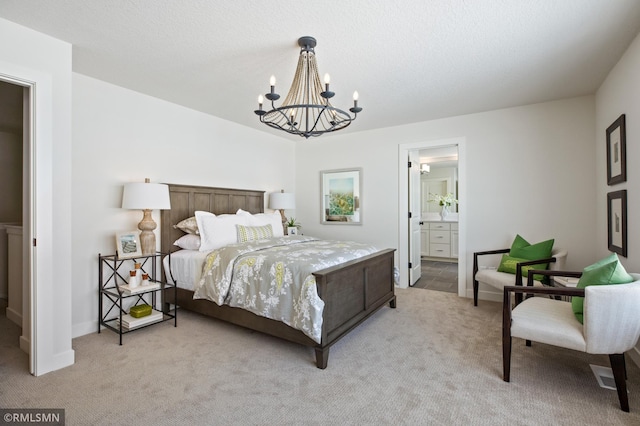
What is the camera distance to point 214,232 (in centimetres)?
354

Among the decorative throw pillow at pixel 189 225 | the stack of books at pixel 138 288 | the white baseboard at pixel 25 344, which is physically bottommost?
the white baseboard at pixel 25 344

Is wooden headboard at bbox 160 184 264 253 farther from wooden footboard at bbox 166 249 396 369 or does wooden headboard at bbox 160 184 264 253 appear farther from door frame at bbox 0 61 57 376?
door frame at bbox 0 61 57 376

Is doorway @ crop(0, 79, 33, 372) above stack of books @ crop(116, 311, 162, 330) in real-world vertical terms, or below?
above

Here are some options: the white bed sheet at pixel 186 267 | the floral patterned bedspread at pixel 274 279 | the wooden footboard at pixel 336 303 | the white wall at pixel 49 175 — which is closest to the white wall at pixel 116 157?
the white bed sheet at pixel 186 267

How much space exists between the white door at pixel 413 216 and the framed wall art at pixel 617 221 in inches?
90.5

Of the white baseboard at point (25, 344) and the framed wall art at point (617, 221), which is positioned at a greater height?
the framed wall art at point (617, 221)

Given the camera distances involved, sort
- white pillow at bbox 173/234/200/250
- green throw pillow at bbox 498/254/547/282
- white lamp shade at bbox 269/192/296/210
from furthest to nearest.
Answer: white lamp shade at bbox 269/192/296/210 < white pillow at bbox 173/234/200/250 < green throw pillow at bbox 498/254/547/282

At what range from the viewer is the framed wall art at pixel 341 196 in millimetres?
5133

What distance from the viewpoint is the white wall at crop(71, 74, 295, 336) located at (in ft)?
9.81

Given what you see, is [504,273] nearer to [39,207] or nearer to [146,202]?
[146,202]

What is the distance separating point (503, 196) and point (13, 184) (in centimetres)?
657

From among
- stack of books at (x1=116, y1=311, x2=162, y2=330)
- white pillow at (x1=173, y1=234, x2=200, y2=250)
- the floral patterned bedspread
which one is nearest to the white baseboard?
stack of books at (x1=116, y1=311, x2=162, y2=330)

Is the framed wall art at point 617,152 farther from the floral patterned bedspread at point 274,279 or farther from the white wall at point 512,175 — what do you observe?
the floral patterned bedspread at point 274,279

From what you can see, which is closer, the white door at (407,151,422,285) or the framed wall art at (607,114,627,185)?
the framed wall art at (607,114,627,185)
